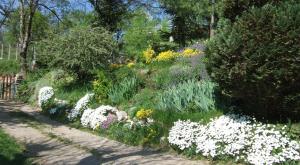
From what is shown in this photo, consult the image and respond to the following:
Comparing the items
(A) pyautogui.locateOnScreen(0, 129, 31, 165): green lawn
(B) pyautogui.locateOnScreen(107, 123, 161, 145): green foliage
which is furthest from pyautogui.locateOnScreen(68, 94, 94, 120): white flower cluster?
(A) pyautogui.locateOnScreen(0, 129, 31, 165): green lawn

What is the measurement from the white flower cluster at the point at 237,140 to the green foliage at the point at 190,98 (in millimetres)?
853

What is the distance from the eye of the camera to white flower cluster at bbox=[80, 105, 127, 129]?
12.8m

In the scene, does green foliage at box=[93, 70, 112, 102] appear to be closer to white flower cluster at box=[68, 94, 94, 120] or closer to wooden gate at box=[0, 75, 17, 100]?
white flower cluster at box=[68, 94, 94, 120]

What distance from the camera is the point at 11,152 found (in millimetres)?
9633

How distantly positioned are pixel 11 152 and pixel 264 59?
492cm

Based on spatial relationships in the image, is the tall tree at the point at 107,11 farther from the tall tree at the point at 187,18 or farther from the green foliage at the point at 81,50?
the green foliage at the point at 81,50

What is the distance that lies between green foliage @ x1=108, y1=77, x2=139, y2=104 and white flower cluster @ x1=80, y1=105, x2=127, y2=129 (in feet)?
2.34

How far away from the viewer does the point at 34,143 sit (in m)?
11.1

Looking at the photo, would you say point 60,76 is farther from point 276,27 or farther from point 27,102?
point 276,27

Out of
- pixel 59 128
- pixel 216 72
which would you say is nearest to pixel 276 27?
pixel 216 72

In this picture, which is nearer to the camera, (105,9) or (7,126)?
(7,126)

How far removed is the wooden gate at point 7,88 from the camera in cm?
2420

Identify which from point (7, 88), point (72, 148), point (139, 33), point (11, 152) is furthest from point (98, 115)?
point (139, 33)

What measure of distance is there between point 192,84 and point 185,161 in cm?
326
